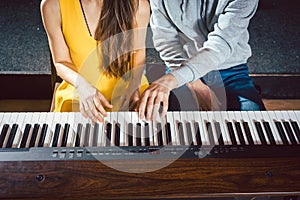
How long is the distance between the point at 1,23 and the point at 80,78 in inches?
24.6

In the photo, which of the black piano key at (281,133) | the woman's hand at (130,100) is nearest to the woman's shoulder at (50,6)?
the woman's hand at (130,100)

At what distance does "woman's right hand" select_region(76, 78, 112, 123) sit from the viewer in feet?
5.03

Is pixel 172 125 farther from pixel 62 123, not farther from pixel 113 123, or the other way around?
pixel 62 123

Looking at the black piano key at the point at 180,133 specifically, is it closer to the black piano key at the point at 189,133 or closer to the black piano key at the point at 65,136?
the black piano key at the point at 189,133

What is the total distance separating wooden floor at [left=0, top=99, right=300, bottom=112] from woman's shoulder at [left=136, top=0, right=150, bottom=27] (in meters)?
0.50

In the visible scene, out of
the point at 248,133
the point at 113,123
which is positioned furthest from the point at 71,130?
the point at 248,133

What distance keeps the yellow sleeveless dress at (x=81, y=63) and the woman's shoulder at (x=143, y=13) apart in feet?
0.54

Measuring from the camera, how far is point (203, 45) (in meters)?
1.67

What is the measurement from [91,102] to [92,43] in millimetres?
201

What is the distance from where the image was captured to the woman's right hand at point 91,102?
153cm

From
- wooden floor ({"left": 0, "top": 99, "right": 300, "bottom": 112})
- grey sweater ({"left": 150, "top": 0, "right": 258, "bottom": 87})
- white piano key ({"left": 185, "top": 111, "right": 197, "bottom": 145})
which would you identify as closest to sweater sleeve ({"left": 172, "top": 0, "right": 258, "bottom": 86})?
grey sweater ({"left": 150, "top": 0, "right": 258, "bottom": 87})

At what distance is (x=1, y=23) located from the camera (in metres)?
2.05

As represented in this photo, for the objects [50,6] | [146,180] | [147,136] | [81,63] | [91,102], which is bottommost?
[146,180]

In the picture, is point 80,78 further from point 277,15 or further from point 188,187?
point 277,15
